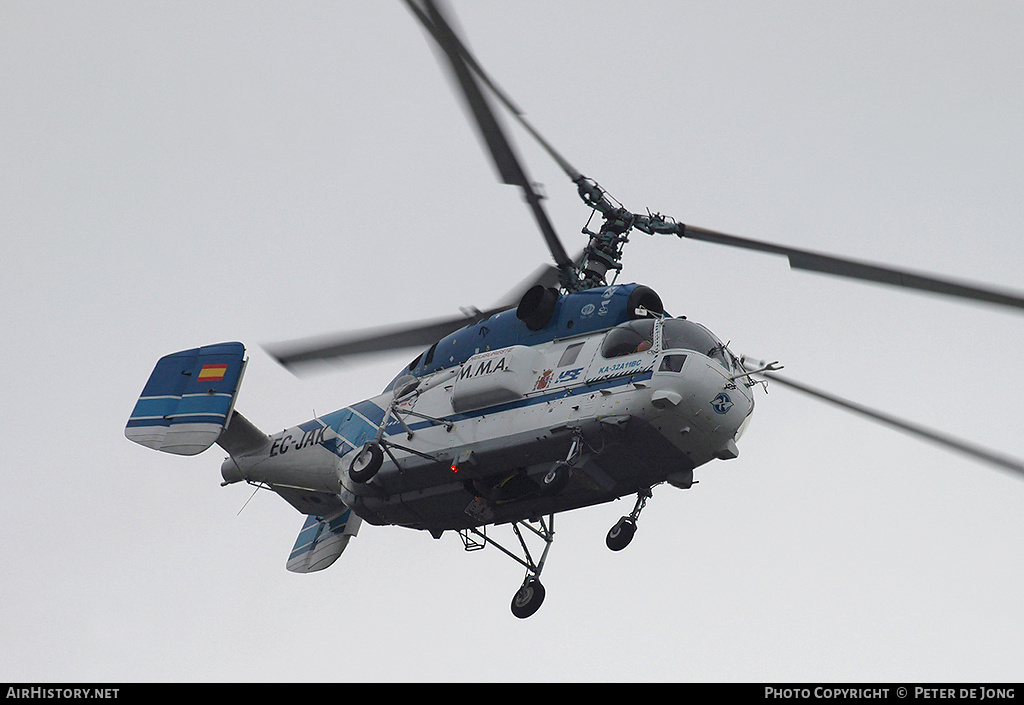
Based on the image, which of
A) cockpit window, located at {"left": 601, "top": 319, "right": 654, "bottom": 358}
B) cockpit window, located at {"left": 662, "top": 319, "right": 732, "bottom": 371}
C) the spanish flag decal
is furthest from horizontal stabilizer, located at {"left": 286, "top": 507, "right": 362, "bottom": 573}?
cockpit window, located at {"left": 662, "top": 319, "right": 732, "bottom": 371}

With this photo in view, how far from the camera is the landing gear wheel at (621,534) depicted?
55.2 ft

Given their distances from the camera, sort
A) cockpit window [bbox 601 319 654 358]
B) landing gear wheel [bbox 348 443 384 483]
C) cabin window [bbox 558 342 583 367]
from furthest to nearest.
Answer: landing gear wheel [bbox 348 443 384 483]
cabin window [bbox 558 342 583 367]
cockpit window [bbox 601 319 654 358]

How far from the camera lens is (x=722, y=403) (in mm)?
15930

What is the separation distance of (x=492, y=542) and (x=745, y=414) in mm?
4170

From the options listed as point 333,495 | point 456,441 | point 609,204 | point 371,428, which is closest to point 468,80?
point 609,204

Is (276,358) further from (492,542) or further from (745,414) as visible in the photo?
(745,414)

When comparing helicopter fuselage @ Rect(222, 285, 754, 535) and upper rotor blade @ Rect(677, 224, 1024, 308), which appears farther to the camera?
helicopter fuselage @ Rect(222, 285, 754, 535)

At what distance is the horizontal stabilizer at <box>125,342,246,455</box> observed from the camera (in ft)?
61.6

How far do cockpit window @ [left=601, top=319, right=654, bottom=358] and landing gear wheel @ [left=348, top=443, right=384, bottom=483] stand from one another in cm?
353

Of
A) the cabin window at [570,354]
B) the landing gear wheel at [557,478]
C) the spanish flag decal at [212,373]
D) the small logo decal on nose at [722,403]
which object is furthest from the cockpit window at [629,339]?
the spanish flag decal at [212,373]

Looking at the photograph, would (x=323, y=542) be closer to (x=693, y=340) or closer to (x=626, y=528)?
(x=626, y=528)

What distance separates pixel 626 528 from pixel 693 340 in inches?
106

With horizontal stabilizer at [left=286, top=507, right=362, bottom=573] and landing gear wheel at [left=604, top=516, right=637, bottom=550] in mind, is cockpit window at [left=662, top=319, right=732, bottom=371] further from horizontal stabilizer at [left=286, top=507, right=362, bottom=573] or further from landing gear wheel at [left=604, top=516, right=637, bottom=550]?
horizontal stabilizer at [left=286, top=507, right=362, bottom=573]

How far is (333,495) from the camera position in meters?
20.3
